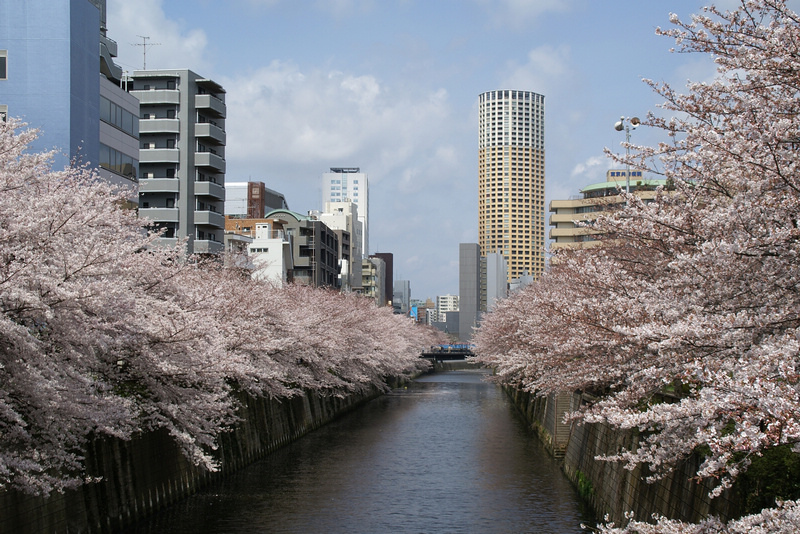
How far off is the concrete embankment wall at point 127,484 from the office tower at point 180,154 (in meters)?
33.2

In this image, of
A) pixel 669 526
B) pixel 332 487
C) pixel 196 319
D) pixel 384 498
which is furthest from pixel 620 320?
pixel 332 487

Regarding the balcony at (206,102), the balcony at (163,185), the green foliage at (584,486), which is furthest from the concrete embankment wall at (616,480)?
the balcony at (206,102)

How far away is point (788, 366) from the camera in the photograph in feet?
25.9

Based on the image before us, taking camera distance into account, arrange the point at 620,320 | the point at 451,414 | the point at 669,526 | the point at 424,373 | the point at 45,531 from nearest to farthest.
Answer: the point at 669,526 < the point at 620,320 < the point at 45,531 < the point at 451,414 < the point at 424,373

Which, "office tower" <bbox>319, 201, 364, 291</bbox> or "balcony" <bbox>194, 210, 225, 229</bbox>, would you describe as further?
"office tower" <bbox>319, 201, 364, 291</bbox>

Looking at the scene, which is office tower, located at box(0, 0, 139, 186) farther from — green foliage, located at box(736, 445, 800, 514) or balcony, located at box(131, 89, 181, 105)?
green foliage, located at box(736, 445, 800, 514)

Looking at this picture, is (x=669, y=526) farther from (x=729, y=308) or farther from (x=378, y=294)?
(x=378, y=294)

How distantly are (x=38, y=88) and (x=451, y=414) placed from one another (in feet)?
116

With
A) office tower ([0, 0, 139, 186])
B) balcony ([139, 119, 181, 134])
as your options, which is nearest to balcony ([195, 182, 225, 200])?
balcony ([139, 119, 181, 134])

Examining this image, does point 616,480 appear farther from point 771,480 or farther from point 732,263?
point 732,263

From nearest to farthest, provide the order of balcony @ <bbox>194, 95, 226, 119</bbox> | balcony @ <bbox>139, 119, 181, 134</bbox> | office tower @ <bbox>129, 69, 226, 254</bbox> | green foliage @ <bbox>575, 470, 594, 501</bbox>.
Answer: green foliage @ <bbox>575, 470, 594, 501</bbox> → office tower @ <bbox>129, 69, 226, 254</bbox> → balcony @ <bbox>139, 119, 181, 134</bbox> → balcony @ <bbox>194, 95, 226, 119</bbox>

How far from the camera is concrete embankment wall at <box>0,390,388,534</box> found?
1798 cm

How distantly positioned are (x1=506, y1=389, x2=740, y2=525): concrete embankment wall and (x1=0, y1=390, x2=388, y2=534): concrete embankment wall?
12.4 meters

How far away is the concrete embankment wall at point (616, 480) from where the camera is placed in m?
15.7
